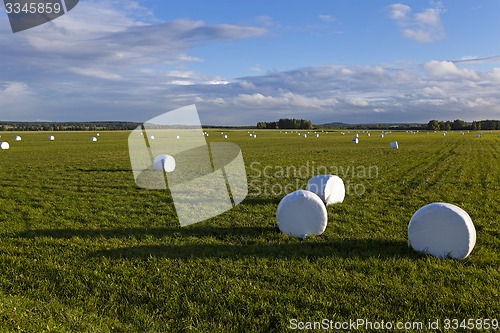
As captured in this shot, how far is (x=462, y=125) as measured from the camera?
178625mm

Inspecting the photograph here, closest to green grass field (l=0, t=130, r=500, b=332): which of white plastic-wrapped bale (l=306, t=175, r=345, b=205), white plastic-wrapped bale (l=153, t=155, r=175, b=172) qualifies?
white plastic-wrapped bale (l=306, t=175, r=345, b=205)

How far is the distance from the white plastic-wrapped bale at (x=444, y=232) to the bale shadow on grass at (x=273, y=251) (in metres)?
0.41

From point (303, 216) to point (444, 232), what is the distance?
131 inches

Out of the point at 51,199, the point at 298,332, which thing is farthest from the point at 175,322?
the point at 51,199

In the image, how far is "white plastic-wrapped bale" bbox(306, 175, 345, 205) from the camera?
1339cm

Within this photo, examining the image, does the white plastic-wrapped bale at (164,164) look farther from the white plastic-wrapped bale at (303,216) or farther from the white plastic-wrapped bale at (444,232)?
the white plastic-wrapped bale at (444,232)

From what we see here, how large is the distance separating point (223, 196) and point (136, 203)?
11.8 feet

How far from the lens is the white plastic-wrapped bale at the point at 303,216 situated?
32.3 feet

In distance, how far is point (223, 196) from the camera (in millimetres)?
15820

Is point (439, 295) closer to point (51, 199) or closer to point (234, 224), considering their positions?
point (234, 224)

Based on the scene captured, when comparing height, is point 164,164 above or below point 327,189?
above
